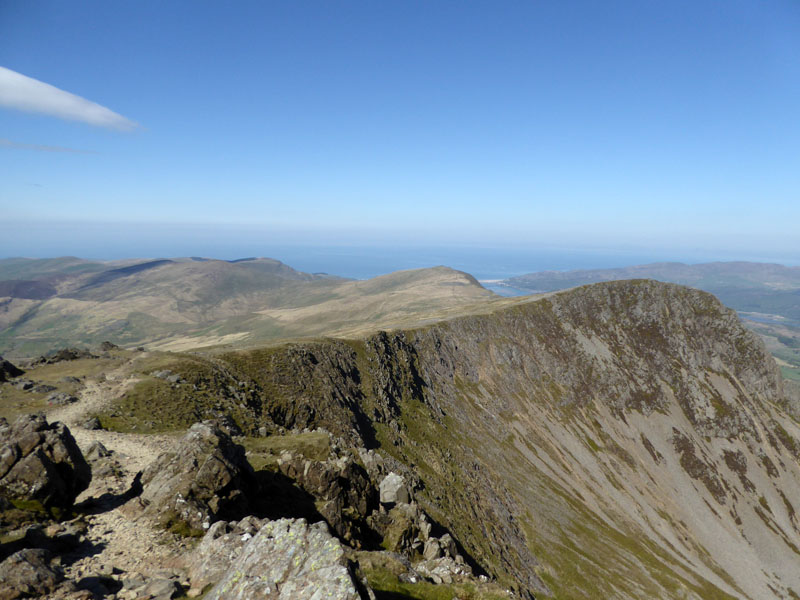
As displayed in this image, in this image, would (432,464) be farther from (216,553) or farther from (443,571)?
(216,553)

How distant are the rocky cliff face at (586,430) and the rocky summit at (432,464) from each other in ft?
2.30

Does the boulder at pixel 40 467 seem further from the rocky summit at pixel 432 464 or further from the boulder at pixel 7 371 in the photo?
the boulder at pixel 7 371

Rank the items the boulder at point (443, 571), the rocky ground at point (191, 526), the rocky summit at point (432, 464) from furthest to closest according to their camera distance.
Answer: the boulder at point (443, 571)
the rocky summit at point (432, 464)
the rocky ground at point (191, 526)

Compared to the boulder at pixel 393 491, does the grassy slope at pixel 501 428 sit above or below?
below

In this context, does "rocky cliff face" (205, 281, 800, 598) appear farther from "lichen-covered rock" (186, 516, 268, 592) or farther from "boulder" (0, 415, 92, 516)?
"lichen-covered rock" (186, 516, 268, 592)

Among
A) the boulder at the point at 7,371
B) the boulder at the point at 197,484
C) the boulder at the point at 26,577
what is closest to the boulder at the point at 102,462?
the boulder at the point at 197,484

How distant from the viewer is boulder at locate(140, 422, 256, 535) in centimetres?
2278

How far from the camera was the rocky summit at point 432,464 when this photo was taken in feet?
64.4

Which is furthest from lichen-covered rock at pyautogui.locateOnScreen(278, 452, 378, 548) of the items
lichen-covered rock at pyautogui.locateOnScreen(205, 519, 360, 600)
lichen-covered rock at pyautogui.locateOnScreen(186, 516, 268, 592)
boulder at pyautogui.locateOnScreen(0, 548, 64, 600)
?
boulder at pyautogui.locateOnScreen(0, 548, 64, 600)

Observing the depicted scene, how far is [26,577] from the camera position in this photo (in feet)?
49.3

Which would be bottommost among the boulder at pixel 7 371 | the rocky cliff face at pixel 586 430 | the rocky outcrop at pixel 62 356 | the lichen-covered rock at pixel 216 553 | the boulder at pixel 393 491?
the rocky cliff face at pixel 586 430

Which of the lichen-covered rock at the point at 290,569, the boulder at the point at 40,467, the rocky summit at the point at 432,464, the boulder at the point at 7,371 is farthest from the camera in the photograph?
the boulder at the point at 7,371

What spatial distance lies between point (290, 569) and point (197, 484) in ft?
43.3

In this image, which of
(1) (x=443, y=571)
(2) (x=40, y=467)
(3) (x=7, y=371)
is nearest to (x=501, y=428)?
(1) (x=443, y=571)
